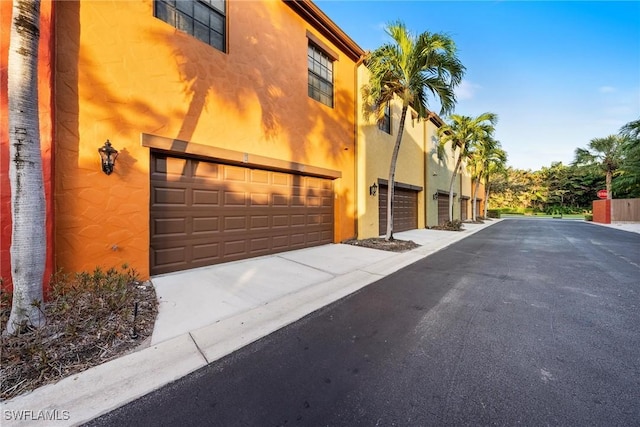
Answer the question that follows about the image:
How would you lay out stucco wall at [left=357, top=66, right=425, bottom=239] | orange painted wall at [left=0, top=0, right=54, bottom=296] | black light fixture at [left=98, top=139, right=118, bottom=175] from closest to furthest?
1. orange painted wall at [left=0, top=0, right=54, bottom=296]
2. black light fixture at [left=98, top=139, right=118, bottom=175]
3. stucco wall at [left=357, top=66, right=425, bottom=239]

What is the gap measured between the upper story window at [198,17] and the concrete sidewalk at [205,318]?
5430mm

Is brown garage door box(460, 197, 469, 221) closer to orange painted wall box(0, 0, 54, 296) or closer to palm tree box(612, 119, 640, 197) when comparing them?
palm tree box(612, 119, 640, 197)

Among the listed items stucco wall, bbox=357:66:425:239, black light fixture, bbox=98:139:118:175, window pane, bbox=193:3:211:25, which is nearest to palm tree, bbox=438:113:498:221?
stucco wall, bbox=357:66:425:239

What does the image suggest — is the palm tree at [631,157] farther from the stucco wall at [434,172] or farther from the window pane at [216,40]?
the window pane at [216,40]

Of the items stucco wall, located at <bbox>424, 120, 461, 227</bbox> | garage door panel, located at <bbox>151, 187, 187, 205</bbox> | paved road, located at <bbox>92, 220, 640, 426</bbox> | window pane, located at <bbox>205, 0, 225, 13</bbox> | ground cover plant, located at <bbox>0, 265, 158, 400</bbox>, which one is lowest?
paved road, located at <bbox>92, 220, 640, 426</bbox>

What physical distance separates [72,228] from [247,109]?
4346mm

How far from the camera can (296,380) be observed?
227cm

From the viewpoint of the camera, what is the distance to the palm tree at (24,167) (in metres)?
2.70

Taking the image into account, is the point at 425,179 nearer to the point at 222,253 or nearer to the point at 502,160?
the point at 502,160

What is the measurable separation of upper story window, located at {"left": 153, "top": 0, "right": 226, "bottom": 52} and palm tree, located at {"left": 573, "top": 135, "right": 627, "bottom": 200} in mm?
35787

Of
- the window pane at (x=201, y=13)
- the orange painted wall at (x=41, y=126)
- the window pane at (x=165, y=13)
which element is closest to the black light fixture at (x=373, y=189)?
the window pane at (x=201, y=13)

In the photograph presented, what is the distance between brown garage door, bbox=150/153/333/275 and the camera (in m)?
5.27

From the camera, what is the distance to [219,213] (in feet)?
19.9

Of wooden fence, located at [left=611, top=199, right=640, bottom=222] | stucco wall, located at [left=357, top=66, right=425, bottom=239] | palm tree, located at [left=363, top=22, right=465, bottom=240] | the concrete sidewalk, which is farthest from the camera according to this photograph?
wooden fence, located at [left=611, top=199, right=640, bottom=222]
